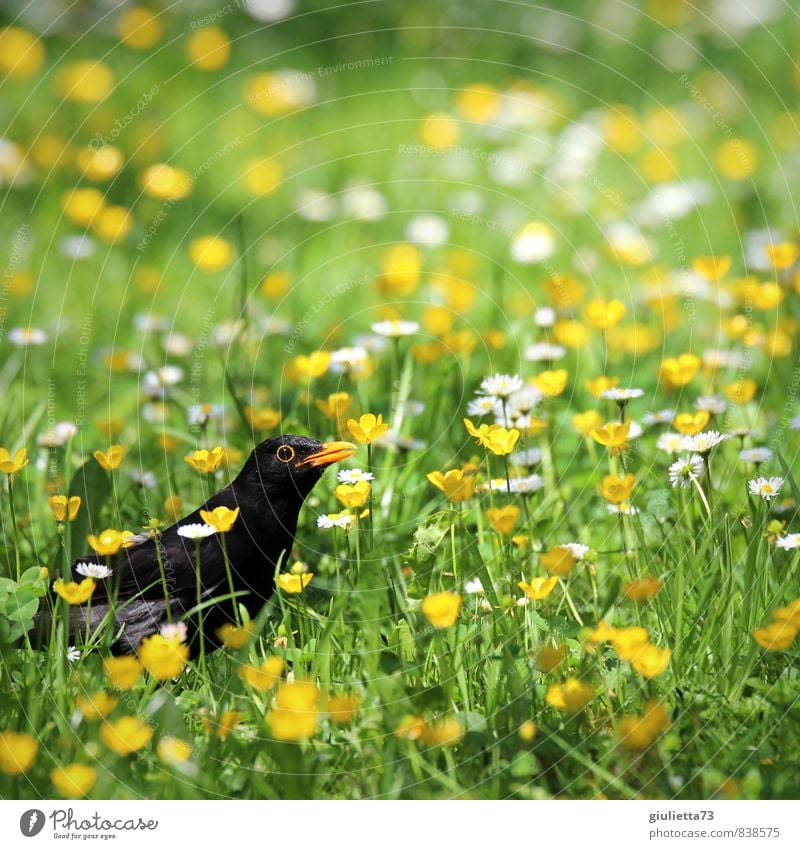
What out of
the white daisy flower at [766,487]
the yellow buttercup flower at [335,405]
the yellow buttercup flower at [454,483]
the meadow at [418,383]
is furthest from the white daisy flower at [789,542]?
the yellow buttercup flower at [335,405]

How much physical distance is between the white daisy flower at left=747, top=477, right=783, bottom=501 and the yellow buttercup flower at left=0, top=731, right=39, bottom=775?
1.98m

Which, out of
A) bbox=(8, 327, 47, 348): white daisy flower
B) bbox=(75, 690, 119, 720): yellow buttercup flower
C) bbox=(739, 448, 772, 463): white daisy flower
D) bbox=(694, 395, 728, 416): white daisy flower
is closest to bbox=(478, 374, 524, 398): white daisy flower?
bbox=(694, 395, 728, 416): white daisy flower

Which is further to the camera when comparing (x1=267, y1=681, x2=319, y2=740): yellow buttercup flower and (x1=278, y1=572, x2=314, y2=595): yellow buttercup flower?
(x1=278, y1=572, x2=314, y2=595): yellow buttercup flower

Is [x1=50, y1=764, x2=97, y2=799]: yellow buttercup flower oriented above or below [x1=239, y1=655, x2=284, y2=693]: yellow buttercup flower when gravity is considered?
below

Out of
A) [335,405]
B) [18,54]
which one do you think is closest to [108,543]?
A: [335,405]

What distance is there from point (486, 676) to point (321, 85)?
A: 4.27 metres

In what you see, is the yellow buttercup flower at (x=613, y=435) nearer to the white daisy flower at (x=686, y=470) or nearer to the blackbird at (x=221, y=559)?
the white daisy flower at (x=686, y=470)

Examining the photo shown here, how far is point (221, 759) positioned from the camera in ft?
8.11

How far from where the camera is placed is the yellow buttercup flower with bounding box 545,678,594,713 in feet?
8.00

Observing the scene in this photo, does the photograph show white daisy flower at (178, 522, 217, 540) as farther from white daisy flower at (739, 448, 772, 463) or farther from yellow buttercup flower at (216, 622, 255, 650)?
white daisy flower at (739, 448, 772, 463)
